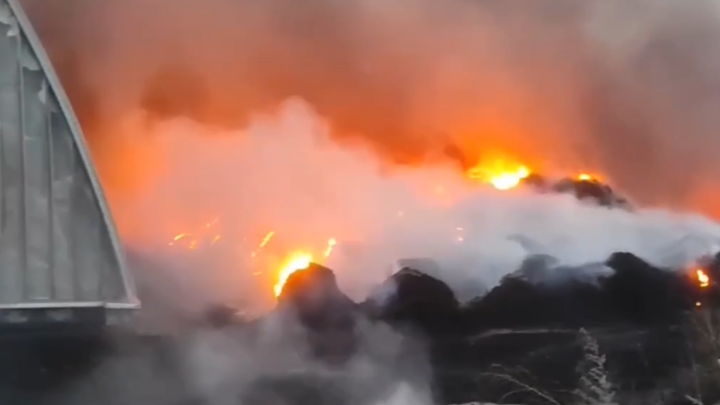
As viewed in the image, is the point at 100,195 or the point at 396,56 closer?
the point at 100,195

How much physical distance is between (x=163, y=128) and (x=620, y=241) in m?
5.87

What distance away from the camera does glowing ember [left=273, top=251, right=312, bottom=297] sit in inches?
348

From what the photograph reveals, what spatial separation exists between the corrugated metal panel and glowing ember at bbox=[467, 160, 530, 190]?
15.5 feet

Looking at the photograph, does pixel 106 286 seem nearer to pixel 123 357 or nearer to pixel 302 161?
pixel 123 357

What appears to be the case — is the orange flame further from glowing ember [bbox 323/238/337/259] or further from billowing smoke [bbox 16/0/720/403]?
billowing smoke [bbox 16/0/720/403]

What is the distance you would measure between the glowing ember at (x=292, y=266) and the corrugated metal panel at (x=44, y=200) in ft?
5.47

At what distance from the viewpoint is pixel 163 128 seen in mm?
9141

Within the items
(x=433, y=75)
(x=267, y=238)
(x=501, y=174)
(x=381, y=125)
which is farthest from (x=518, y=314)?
(x=433, y=75)

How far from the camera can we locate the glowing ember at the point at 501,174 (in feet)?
33.4

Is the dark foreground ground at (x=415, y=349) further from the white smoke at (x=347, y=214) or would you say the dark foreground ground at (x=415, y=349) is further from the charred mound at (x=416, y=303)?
the white smoke at (x=347, y=214)

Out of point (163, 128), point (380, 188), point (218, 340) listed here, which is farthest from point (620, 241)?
point (163, 128)

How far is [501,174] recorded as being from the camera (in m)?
10.3

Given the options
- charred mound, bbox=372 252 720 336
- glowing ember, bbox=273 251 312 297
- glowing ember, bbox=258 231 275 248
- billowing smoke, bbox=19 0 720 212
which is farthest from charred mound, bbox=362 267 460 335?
billowing smoke, bbox=19 0 720 212

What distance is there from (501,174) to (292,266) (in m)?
3.21
